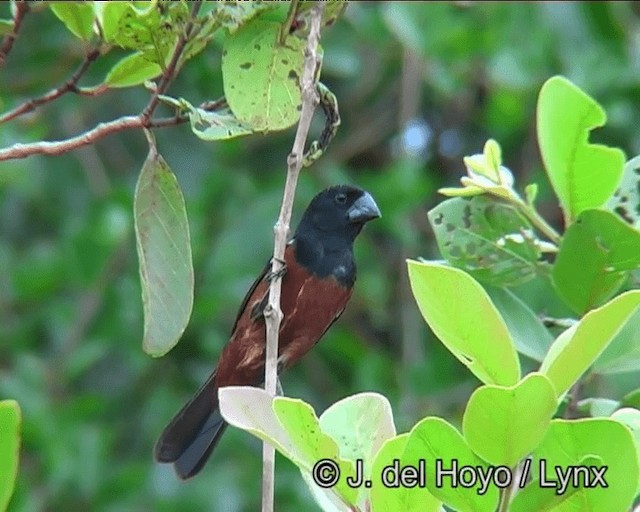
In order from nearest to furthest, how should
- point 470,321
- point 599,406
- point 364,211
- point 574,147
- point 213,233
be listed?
point 470,321 < point 574,147 < point 599,406 < point 364,211 < point 213,233

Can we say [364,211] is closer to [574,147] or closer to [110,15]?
[574,147]

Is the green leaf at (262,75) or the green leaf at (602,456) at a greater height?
the green leaf at (262,75)

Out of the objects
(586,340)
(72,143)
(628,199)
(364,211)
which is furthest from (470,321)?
(364,211)

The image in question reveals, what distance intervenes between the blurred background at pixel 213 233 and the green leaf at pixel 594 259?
198 centimetres

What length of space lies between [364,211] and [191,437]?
0.65m

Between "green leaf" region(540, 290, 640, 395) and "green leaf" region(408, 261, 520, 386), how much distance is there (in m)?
0.05

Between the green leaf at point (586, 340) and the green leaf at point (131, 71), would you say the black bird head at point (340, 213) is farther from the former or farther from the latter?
the green leaf at point (586, 340)

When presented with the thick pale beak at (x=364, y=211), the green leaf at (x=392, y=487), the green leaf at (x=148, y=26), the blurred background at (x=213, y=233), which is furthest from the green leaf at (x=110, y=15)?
the blurred background at (x=213, y=233)

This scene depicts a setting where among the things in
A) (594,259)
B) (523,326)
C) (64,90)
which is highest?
(64,90)

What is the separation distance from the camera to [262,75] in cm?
174

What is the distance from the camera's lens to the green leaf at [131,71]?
1813 mm

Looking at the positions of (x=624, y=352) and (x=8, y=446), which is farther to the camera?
(x=624, y=352)

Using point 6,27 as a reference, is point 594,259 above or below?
below

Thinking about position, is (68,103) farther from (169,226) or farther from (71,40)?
(169,226)
